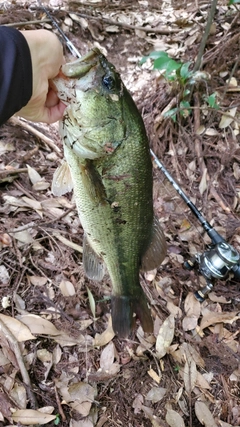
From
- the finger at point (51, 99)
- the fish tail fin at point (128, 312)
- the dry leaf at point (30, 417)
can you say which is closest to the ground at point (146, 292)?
the dry leaf at point (30, 417)

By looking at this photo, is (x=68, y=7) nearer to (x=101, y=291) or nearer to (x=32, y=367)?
(x=101, y=291)

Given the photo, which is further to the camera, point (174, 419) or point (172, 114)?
point (172, 114)

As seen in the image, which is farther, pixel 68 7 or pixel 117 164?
pixel 68 7

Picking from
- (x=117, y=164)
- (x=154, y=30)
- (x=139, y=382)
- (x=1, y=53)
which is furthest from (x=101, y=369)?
(x=154, y=30)

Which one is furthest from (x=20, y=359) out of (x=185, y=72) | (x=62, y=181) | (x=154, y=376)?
(x=185, y=72)

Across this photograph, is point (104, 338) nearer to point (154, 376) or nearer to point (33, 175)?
point (154, 376)

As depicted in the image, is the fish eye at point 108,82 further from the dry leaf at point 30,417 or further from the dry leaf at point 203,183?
the dry leaf at point 203,183

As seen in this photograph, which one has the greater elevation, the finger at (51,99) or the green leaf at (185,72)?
the finger at (51,99)
